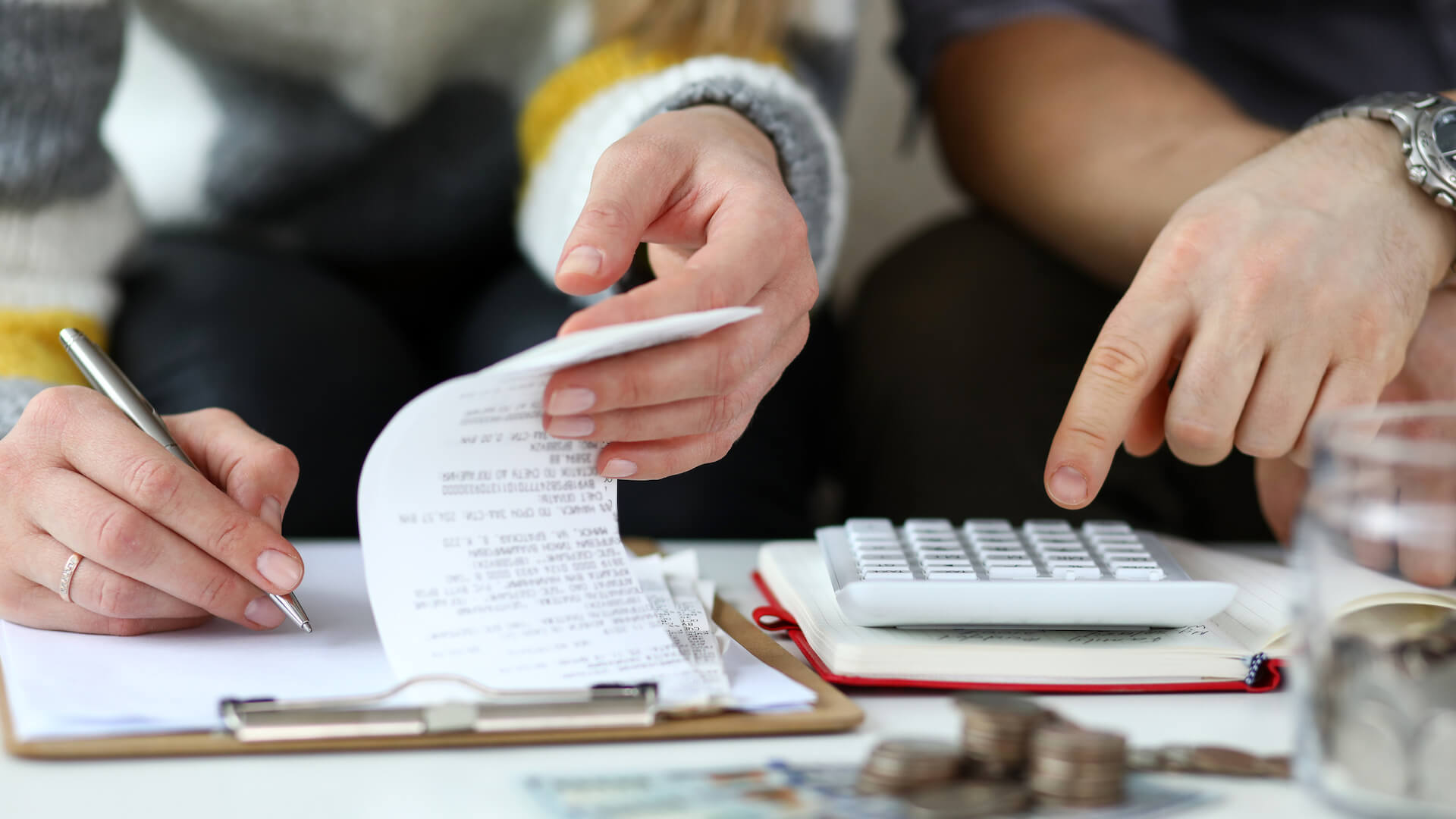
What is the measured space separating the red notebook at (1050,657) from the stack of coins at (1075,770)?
4.6 inches

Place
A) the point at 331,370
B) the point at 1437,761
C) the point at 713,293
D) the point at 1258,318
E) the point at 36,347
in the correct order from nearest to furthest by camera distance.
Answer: the point at 1437,761, the point at 713,293, the point at 1258,318, the point at 36,347, the point at 331,370

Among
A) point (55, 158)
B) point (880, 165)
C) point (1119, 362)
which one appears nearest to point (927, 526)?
point (1119, 362)

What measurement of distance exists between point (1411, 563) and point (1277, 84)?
3.07ft

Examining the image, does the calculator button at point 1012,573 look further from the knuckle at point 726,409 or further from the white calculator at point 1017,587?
the knuckle at point 726,409

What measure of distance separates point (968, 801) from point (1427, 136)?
492 millimetres

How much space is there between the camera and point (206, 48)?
957 millimetres

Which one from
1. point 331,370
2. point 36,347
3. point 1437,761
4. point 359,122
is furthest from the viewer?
Answer: point 359,122

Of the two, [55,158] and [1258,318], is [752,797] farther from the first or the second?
[55,158]

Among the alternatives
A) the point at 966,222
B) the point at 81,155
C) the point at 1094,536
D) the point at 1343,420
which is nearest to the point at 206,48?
the point at 81,155

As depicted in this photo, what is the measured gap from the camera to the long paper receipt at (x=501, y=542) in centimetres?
39

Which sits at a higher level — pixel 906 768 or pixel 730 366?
pixel 730 366

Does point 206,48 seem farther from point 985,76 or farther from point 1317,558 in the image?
point 1317,558

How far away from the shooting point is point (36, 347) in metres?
0.65

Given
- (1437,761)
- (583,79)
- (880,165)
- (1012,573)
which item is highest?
(880,165)
